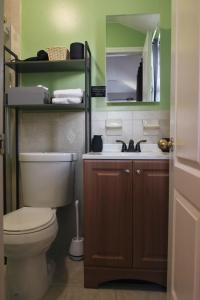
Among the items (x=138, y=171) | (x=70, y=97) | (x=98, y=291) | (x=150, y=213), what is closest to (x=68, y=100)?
(x=70, y=97)

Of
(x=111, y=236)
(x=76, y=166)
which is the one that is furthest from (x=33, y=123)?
(x=111, y=236)

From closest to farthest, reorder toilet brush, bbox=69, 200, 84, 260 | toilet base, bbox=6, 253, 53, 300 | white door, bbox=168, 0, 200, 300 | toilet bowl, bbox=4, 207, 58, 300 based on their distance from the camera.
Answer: white door, bbox=168, 0, 200, 300
toilet bowl, bbox=4, 207, 58, 300
toilet base, bbox=6, 253, 53, 300
toilet brush, bbox=69, 200, 84, 260

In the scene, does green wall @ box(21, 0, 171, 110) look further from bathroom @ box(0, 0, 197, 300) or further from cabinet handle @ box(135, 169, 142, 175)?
cabinet handle @ box(135, 169, 142, 175)

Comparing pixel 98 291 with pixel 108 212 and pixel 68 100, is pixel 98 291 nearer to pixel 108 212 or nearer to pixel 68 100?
pixel 108 212

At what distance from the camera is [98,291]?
1578 mm

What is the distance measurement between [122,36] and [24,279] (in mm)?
1888

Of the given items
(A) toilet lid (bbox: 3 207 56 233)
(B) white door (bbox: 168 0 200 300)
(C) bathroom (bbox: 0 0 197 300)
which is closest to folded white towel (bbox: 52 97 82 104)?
(C) bathroom (bbox: 0 0 197 300)

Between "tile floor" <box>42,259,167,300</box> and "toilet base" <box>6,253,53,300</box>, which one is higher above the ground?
"toilet base" <box>6,253,53,300</box>

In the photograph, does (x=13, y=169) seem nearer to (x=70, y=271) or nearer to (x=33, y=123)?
(x=33, y=123)

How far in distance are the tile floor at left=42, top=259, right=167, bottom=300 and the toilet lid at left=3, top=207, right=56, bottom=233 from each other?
444 mm

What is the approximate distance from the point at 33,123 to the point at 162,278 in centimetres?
153

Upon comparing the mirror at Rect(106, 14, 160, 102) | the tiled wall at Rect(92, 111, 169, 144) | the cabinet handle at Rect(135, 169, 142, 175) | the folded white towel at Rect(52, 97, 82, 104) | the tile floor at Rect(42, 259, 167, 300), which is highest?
the mirror at Rect(106, 14, 160, 102)

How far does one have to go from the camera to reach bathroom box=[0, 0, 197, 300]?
6.73ft

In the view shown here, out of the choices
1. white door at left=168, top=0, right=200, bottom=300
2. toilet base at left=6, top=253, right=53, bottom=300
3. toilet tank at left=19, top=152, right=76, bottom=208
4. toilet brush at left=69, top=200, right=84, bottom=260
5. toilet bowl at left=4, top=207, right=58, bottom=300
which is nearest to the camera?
white door at left=168, top=0, right=200, bottom=300
